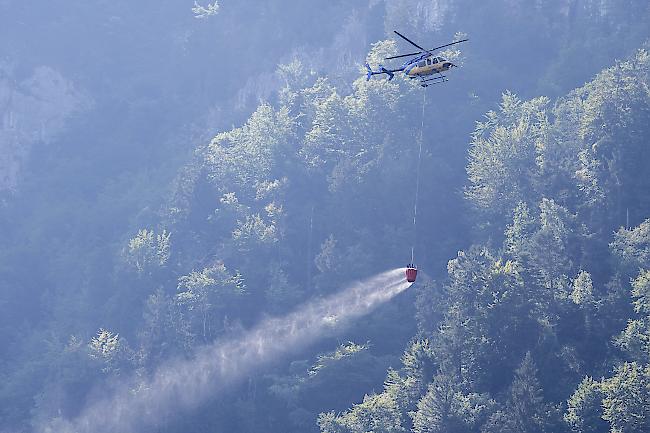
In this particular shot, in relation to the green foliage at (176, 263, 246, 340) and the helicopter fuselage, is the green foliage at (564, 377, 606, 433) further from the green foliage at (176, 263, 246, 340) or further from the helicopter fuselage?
the green foliage at (176, 263, 246, 340)

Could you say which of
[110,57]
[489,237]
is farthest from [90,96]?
[489,237]

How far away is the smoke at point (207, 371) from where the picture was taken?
9462 cm

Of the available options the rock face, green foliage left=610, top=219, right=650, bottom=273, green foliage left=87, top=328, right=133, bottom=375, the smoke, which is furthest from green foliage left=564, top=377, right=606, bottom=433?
the rock face

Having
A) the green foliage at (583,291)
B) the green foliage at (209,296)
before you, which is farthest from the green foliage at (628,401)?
the green foliage at (209,296)

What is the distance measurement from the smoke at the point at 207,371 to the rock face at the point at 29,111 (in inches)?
1633

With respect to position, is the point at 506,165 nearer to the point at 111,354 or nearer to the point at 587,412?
the point at 587,412

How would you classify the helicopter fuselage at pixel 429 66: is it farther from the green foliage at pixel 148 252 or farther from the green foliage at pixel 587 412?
the green foliage at pixel 148 252

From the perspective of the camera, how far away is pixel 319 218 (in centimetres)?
11188

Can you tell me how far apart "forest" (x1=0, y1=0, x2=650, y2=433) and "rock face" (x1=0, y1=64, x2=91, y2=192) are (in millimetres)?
269

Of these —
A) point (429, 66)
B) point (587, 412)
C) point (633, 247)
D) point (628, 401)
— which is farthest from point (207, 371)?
point (429, 66)

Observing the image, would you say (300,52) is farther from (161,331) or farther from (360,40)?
(161,331)

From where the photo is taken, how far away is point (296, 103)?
126938mm

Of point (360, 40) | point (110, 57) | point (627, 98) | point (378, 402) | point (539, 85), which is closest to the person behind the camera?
point (378, 402)

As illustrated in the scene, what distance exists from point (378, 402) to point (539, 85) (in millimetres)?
49620
